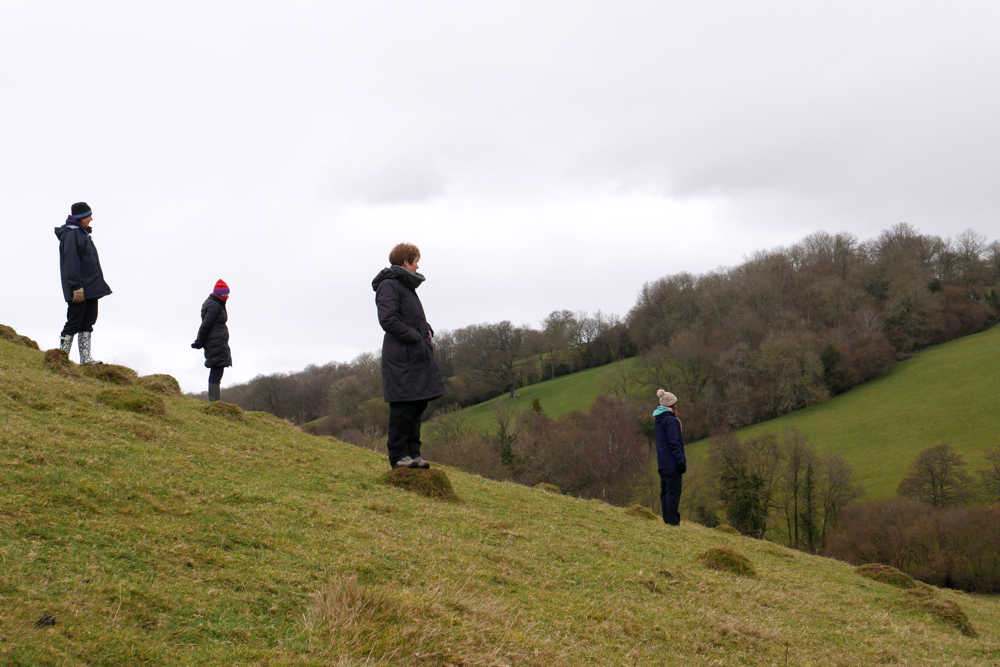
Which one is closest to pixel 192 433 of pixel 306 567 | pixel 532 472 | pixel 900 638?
pixel 306 567

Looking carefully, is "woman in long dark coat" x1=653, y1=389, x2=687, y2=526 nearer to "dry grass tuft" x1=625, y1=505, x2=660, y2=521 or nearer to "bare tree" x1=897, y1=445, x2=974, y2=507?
"dry grass tuft" x1=625, y1=505, x2=660, y2=521

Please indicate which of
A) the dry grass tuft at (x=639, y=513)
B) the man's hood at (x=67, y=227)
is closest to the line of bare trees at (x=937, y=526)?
the dry grass tuft at (x=639, y=513)

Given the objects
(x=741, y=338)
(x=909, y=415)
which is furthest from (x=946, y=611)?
(x=741, y=338)

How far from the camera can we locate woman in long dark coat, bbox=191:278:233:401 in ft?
46.3

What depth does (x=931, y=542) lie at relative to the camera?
48938 mm

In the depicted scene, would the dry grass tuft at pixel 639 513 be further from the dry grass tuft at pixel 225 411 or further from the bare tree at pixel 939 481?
the bare tree at pixel 939 481

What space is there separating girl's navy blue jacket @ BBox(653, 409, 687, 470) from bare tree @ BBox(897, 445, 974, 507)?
5260 cm

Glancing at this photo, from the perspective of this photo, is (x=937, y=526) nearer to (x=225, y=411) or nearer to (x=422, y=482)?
(x=422, y=482)

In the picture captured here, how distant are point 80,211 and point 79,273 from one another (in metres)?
1.11

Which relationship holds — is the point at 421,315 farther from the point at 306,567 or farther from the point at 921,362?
the point at 921,362

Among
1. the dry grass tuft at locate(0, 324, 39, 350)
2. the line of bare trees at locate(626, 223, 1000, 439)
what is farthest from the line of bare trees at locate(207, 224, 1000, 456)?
the dry grass tuft at locate(0, 324, 39, 350)

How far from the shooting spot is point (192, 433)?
9.77 m

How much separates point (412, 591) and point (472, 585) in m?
0.94

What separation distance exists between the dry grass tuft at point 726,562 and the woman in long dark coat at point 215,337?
10211mm
